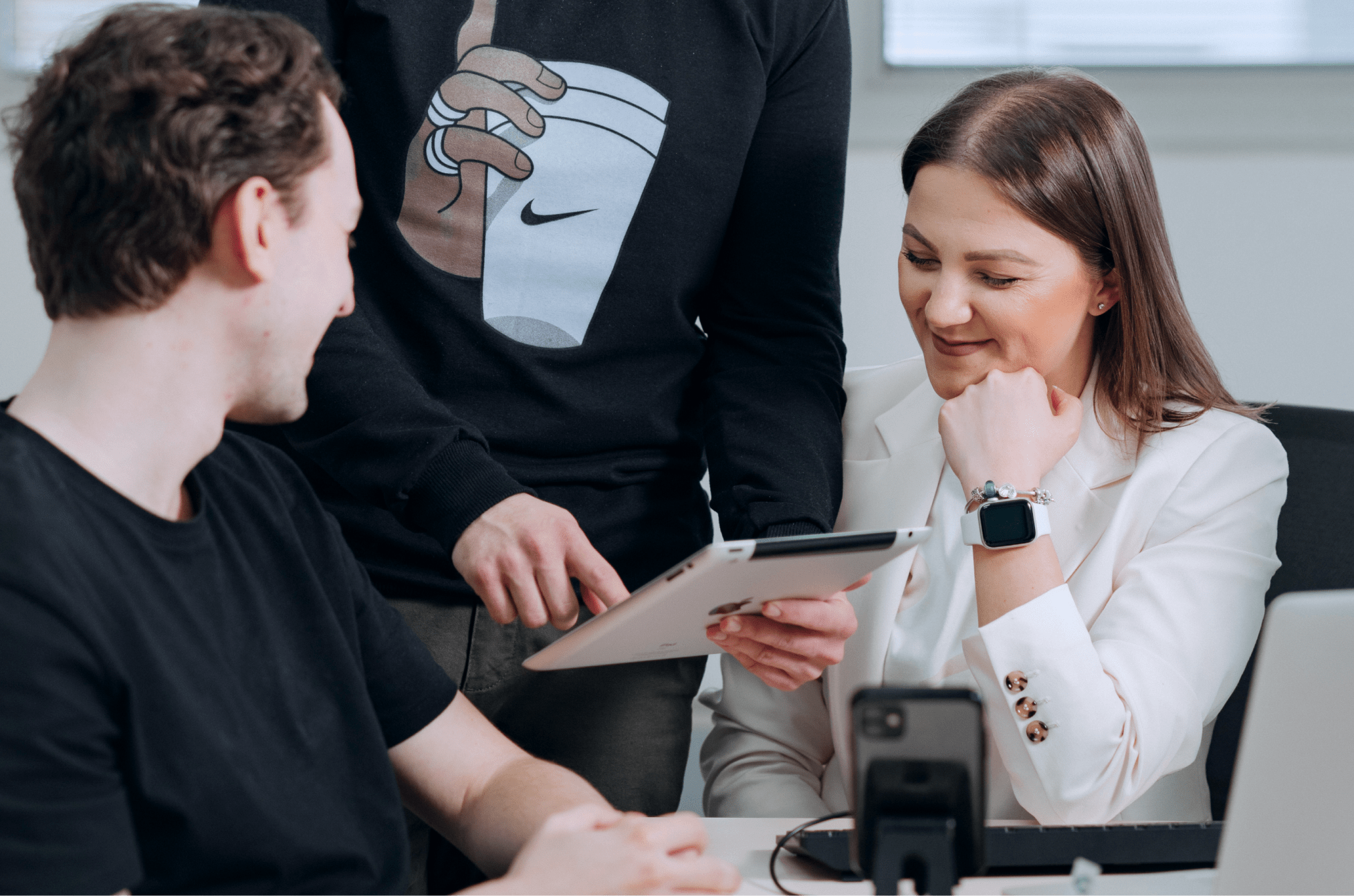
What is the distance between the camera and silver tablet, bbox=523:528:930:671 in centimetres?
90

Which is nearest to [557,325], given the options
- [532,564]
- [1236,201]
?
[532,564]

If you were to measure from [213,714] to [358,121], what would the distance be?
2.47 ft

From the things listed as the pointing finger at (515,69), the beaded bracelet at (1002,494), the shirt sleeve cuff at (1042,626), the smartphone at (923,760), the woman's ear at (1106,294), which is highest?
the pointing finger at (515,69)

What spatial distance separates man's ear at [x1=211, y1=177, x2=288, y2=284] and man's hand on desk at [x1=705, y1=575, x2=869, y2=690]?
21.7 inches

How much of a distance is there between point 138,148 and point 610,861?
0.59m

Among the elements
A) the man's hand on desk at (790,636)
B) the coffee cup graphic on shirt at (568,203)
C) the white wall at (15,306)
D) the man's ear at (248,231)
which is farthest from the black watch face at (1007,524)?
the white wall at (15,306)

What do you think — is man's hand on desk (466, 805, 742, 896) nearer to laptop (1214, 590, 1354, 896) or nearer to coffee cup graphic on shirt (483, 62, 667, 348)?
laptop (1214, 590, 1354, 896)

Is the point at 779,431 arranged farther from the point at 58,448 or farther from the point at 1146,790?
the point at 58,448

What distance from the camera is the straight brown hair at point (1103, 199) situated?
130cm

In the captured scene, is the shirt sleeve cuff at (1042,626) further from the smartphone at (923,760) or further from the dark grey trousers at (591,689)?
the smartphone at (923,760)

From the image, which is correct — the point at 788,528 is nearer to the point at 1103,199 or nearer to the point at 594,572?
the point at 594,572

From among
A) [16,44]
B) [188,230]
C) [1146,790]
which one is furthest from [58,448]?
[16,44]

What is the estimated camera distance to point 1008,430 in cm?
131

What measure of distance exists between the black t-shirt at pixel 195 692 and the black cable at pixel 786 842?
11.9 inches
